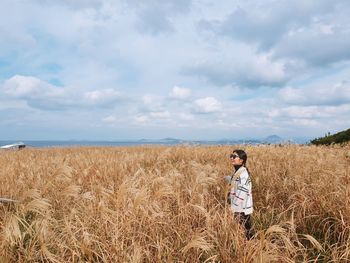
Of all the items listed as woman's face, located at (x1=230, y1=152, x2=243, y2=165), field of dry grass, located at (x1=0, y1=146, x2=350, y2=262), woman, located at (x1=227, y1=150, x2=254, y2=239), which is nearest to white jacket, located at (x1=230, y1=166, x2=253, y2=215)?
woman, located at (x1=227, y1=150, x2=254, y2=239)

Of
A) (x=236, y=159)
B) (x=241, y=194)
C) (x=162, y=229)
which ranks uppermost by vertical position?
(x=236, y=159)

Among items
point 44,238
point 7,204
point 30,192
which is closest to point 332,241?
point 44,238

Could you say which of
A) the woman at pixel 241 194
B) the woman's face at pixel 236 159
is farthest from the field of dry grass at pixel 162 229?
the woman's face at pixel 236 159

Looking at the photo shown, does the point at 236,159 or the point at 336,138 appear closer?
the point at 236,159

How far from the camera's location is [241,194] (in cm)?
587

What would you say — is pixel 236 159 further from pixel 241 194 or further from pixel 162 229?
pixel 162 229

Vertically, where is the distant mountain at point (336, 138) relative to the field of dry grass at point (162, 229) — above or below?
above

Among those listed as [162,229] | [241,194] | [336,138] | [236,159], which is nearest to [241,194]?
[241,194]

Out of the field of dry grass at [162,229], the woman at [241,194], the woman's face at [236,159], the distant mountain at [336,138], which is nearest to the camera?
the field of dry grass at [162,229]

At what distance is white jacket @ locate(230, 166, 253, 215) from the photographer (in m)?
5.79

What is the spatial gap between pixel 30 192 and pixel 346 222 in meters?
3.97

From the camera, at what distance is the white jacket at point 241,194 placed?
5785mm

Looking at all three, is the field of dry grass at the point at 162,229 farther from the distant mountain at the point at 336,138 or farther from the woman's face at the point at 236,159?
the distant mountain at the point at 336,138

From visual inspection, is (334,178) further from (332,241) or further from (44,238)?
(44,238)
